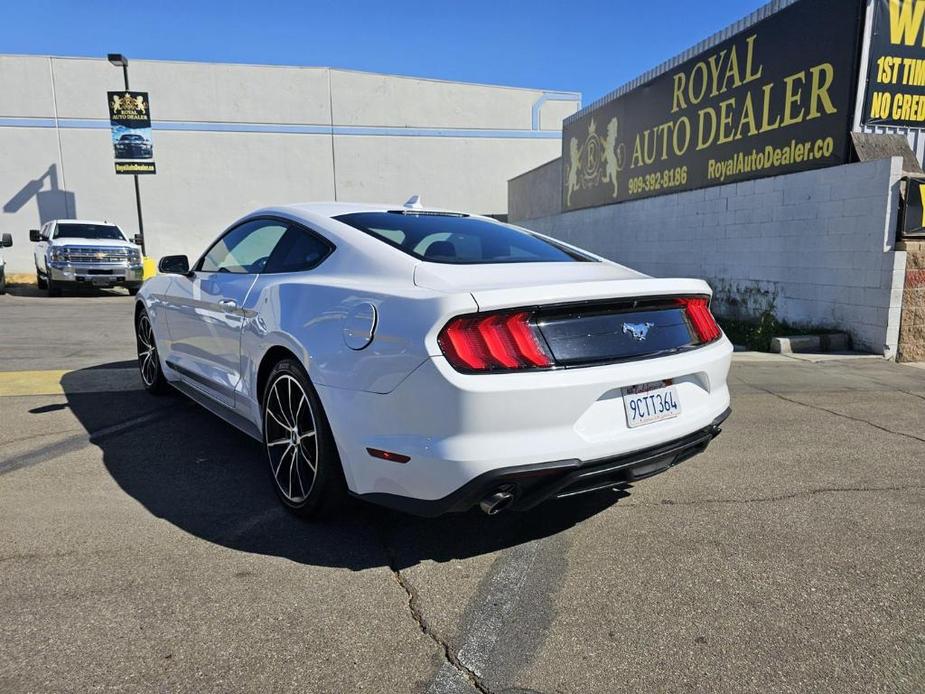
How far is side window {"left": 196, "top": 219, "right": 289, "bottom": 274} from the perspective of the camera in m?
3.76

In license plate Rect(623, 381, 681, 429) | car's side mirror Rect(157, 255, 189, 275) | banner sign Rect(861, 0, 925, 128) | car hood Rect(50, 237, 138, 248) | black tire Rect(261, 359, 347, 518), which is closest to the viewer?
license plate Rect(623, 381, 681, 429)

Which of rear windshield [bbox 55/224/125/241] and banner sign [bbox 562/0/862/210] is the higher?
Result: banner sign [bbox 562/0/862/210]

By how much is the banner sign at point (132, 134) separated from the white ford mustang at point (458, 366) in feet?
63.2

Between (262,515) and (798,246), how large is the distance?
844 cm

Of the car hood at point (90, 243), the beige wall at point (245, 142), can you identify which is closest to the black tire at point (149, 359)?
the car hood at point (90, 243)

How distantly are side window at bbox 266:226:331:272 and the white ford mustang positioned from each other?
1 cm

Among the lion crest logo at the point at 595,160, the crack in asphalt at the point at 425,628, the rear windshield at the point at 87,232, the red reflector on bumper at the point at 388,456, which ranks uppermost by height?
the lion crest logo at the point at 595,160

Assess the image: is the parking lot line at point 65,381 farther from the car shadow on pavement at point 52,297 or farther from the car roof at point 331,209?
the car shadow on pavement at point 52,297

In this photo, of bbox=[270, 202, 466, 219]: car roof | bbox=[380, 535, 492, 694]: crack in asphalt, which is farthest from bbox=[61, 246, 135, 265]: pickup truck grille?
bbox=[380, 535, 492, 694]: crack in asphalt

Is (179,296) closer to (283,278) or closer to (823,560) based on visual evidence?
(283,278)

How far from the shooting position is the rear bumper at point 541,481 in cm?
240

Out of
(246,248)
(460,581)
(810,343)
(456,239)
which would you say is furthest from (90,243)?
(460,581)

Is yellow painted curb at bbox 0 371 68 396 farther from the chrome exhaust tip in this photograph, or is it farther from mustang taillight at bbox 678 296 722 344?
mustang taillight at bbox 678 296 722 344

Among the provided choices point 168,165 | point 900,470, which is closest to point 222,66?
Result: point 168,165
